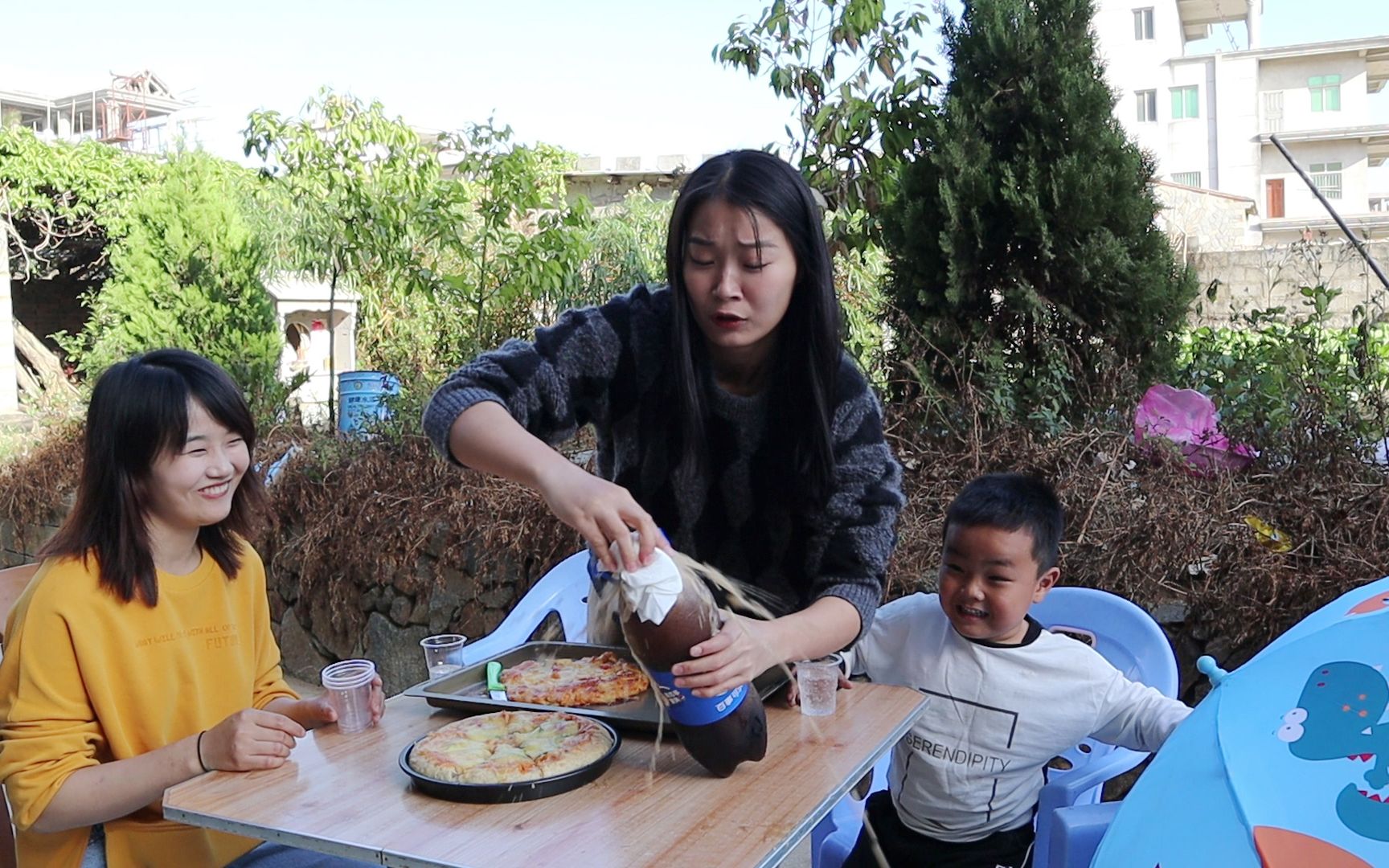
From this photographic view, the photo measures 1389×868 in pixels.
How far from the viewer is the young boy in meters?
2.09

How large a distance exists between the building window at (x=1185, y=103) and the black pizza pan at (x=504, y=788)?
3975 cm

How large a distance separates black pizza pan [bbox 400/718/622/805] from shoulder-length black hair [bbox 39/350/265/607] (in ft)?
2.30

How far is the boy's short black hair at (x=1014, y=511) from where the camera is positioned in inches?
83.7

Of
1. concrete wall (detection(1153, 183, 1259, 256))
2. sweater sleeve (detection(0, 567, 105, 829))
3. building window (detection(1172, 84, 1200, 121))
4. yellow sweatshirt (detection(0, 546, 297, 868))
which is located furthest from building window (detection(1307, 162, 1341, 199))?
sweater sleeve (detection(0, 567, 105, 829))

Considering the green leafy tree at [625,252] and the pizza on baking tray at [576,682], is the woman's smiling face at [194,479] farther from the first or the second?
the green leafy tree at [625,252]

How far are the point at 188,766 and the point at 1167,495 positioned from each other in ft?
9.56

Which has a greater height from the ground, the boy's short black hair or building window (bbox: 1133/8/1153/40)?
building window (bbox: 1133/8/1153/40)

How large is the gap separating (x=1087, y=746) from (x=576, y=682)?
4.31 ft

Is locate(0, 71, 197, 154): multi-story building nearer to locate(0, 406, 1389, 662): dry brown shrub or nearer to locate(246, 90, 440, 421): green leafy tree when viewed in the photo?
locate(246, 90, 440, 421): green leafy tree

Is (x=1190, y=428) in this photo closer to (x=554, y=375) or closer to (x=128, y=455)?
(x=554, y=375)

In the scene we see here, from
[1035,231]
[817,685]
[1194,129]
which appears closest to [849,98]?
[1035,231]

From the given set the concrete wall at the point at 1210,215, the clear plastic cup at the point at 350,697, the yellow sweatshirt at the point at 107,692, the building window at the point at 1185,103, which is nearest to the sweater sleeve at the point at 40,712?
the yellow sweatshirt at the point at 107,692

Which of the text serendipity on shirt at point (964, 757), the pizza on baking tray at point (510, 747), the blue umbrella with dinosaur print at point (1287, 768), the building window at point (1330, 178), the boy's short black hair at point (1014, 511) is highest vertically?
the building window at point (1330, 178)

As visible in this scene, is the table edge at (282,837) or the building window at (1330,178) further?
the building window at (1330,178)
